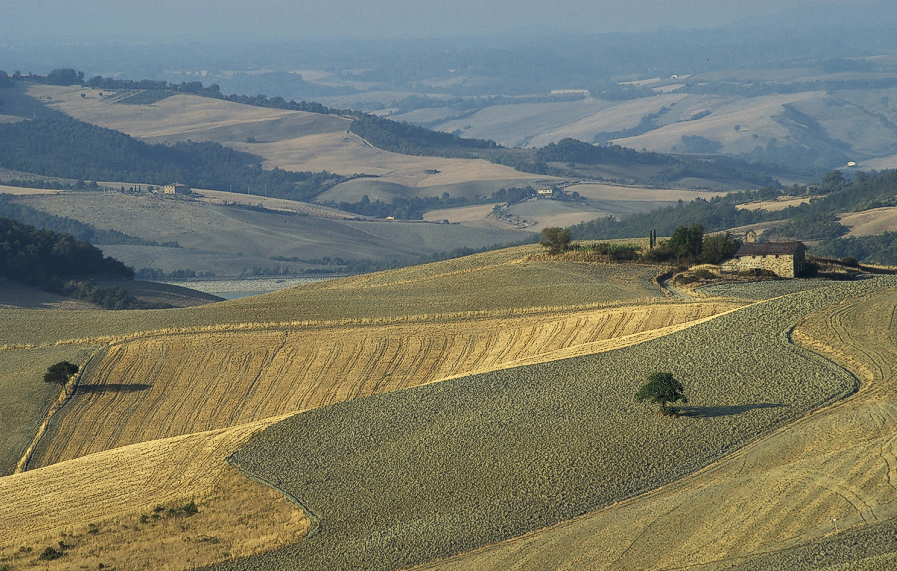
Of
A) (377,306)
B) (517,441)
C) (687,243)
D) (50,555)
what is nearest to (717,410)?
(517,441)

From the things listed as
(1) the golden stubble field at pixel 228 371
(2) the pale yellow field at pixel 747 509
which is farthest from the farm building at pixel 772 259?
(2) the pale yellow field at pixel 747 509

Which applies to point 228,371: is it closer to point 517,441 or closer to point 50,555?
point 517,441

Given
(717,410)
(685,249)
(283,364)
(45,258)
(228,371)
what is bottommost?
(45,258)

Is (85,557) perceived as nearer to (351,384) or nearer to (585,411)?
(585,411)

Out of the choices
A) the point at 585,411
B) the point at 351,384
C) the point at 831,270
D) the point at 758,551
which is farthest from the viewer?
the point at 831,270

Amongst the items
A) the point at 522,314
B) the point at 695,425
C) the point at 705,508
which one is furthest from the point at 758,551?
the point at 522,314

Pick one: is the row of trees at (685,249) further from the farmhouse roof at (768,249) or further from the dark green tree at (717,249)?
the farmhouse roof at (768,249)

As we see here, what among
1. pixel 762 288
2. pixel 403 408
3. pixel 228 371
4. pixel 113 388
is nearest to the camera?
pixel 403 408
